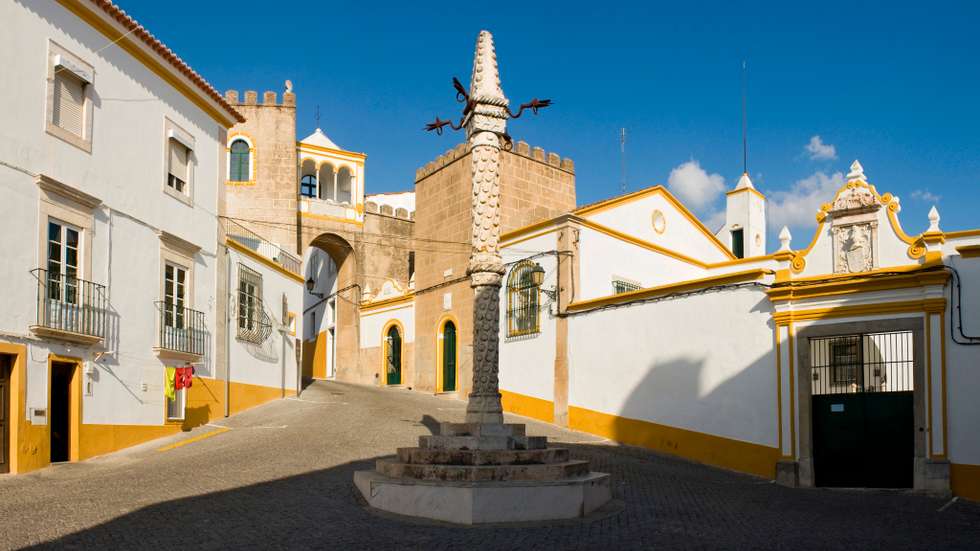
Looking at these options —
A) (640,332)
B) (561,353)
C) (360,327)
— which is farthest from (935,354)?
(360,327)

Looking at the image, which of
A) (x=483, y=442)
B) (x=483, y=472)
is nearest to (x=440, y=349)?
(x=483, y=442)

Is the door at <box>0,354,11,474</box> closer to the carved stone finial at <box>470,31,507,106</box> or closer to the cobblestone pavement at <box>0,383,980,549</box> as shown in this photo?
the cobblestone pavement at <box>0,383,980,549</box>

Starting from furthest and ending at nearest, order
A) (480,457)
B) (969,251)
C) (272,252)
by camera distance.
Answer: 1. (272,252)
2. (969,251)
3. (480,457)

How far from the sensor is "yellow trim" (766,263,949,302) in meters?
13.1

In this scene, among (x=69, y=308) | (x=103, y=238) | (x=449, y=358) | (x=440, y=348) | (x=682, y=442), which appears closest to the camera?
(x=69, y=308)

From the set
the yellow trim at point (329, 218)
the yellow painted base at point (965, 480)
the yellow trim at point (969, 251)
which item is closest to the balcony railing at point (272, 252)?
the yellow trim at point (329, 218)

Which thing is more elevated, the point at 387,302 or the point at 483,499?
the point at 387,302

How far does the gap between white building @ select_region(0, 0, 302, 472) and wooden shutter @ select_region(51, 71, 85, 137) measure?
24 mm

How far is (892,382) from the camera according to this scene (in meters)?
16.3

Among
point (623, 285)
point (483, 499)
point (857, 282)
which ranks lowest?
point (483, 499)

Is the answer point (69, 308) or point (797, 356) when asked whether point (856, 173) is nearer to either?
point (797, 356)

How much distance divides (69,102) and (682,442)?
12.1 m

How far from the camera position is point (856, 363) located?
42.3ft

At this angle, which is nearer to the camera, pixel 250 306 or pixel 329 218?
pixel 250 306
